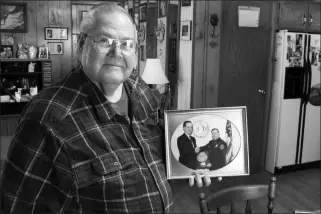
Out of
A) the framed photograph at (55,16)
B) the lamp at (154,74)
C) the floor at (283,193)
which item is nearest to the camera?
the floor at (283,193)

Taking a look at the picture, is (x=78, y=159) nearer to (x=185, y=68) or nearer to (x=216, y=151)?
(x=216, y=151)

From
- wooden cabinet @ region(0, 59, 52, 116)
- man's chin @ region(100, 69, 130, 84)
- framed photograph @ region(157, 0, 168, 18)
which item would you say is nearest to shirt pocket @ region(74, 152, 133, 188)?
man's chin @ region(100, 69, 130, 84)

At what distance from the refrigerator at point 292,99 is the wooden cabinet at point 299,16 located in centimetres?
19

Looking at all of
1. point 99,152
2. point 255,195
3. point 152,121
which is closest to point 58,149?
point 99,152

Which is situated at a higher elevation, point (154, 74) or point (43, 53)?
point (43, 53)

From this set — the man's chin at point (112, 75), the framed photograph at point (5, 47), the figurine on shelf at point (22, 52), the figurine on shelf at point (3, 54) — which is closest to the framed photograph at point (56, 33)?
the figurine on shelf at point (22, 52)

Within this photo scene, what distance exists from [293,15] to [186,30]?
1.37m

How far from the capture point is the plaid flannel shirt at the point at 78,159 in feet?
3.38

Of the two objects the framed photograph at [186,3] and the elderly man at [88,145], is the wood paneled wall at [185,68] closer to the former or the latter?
the framed photograph at [186,3]

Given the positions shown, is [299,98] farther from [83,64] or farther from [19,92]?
[19,92]

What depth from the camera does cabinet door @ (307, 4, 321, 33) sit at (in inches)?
162

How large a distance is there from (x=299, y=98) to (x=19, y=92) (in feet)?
14.3

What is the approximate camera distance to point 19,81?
19.0 ft

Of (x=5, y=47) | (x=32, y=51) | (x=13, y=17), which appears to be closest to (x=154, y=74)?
(x=32, y=51)
